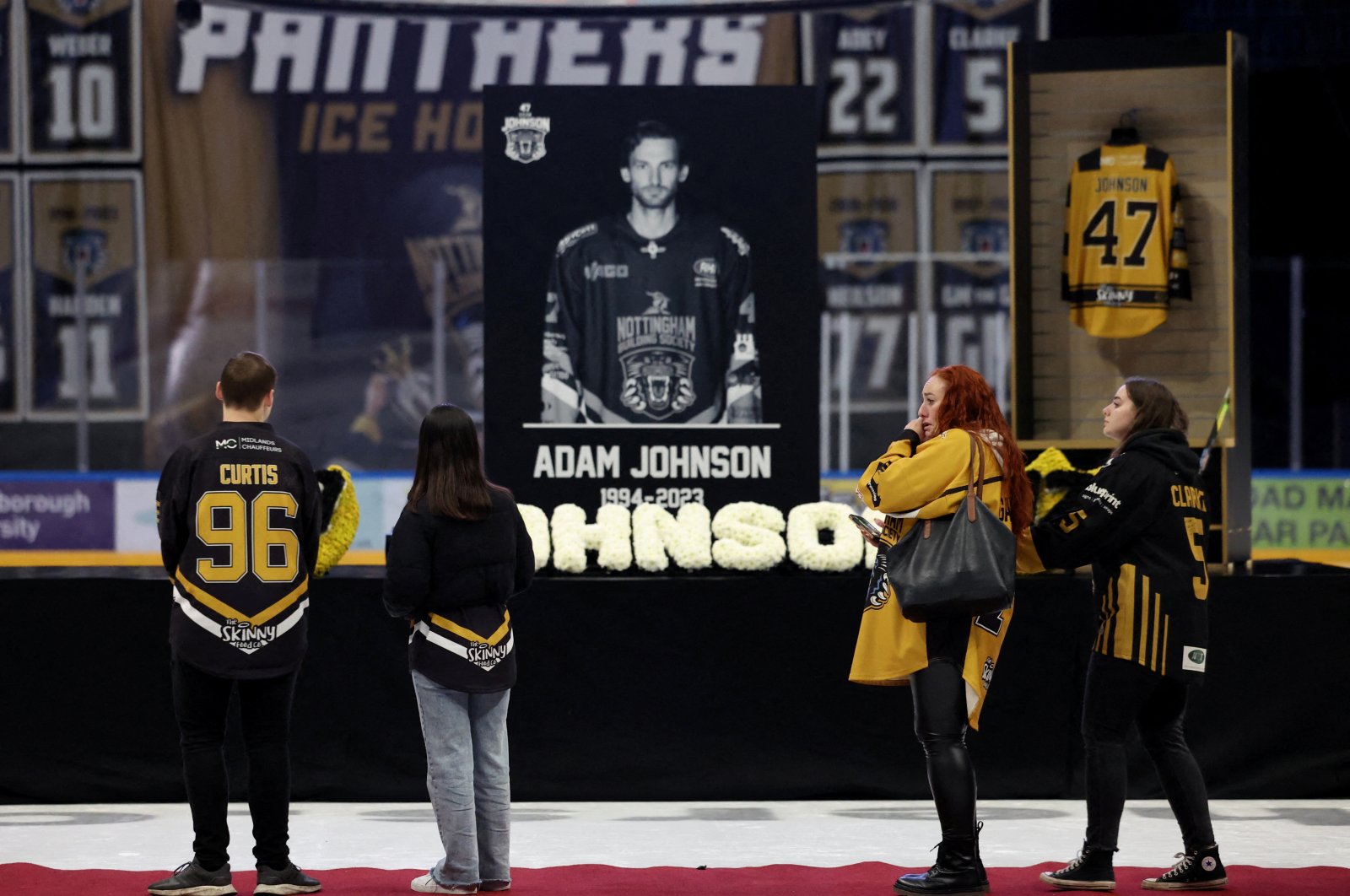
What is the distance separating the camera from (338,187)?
33.3 ft

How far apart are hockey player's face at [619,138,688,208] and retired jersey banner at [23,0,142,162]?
5.56m

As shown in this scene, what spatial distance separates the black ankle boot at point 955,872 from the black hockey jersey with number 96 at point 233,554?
1558 millimetres

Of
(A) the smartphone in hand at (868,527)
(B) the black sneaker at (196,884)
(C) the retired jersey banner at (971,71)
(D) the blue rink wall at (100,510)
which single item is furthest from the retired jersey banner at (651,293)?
(C) the retired jersey banner at (971,71)

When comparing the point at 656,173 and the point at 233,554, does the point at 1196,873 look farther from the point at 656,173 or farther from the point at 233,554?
the point at 656,173

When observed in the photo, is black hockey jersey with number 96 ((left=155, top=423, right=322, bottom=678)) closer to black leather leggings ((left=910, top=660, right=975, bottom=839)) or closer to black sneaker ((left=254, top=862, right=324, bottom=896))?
black sneaker ((left=254, top=862, right=324, bottom=896))

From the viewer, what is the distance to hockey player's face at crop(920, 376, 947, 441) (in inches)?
147

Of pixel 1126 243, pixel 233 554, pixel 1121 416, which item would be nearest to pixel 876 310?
pixel 1126 243

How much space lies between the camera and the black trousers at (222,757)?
359 cm

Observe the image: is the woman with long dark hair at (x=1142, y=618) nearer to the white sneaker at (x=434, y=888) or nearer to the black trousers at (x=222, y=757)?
the white sneaker at (x=434, y=888)

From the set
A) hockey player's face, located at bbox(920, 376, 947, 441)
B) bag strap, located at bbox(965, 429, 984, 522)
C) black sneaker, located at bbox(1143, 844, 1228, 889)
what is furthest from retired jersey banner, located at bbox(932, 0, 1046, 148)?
black sneaker, located at bbox(1143, 844, 1228, 889)

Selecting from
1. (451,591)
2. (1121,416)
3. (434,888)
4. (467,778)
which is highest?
(1121,416)

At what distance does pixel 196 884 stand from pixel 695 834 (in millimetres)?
1532

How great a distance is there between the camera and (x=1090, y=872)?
3.78 m

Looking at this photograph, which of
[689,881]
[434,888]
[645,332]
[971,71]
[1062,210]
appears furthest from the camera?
[971,71]
